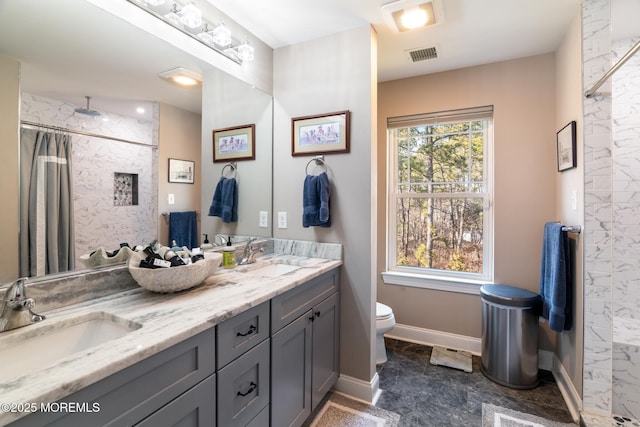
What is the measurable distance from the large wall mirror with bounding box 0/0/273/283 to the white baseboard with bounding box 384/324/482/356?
217 cm

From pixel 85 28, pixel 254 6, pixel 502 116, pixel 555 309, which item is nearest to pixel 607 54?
pixel 502 116

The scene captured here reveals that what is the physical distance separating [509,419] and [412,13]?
2.51 metres

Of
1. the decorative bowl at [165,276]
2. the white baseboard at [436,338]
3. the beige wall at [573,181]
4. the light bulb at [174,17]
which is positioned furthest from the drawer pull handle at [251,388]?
the beige wall at [573,181]

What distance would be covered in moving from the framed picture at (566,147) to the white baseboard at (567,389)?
1400mm

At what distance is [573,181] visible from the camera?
1.91m

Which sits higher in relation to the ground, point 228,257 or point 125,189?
point 125,189

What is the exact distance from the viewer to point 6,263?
1.02m

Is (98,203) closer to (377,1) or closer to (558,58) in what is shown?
(377,1)

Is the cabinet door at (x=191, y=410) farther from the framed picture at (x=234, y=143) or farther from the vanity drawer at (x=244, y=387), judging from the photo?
the framed picture at (x=234, y=143)

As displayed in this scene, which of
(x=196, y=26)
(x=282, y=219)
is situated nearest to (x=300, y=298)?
(x=282, y=219)

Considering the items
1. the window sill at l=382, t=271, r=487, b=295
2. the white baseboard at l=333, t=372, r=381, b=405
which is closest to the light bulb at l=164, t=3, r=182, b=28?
the white baseboard at l=333, t=372, r=381, b=405

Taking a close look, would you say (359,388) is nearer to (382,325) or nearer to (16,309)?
(382,325)

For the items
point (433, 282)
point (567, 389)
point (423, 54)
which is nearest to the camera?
point (567, 389)

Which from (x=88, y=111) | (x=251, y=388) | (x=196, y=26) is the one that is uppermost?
(x=196, y=26)
